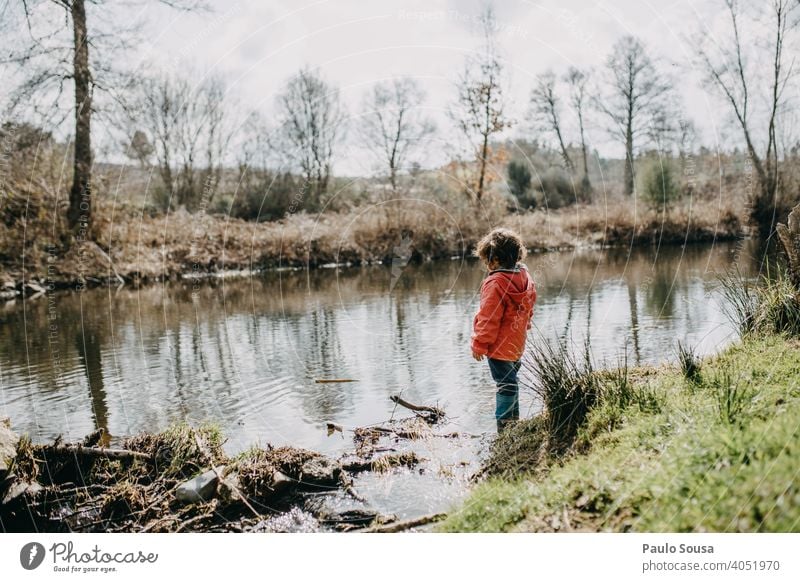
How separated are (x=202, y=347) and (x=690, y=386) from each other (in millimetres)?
7423

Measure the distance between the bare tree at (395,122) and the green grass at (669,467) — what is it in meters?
9.16

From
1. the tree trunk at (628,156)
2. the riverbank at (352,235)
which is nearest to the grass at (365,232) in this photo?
the riverbank at (352,235)

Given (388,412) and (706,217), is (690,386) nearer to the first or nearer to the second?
(388,412)

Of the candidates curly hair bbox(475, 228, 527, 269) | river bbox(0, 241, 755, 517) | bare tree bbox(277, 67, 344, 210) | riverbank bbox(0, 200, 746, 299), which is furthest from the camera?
riverbank bbox(0, 200, 746, 299)

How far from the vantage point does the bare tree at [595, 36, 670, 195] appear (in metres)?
11.8

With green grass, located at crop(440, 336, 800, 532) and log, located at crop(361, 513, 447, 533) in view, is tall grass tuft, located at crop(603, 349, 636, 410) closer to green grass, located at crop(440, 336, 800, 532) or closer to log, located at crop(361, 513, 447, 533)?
green grass, located at crop(440, 336, 800, 532)

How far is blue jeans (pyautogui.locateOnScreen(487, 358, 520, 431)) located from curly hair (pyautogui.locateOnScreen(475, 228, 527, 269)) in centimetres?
81

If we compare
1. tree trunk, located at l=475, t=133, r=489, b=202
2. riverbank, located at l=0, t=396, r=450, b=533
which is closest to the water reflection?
riverbank, located at l=0, t=396, r=450, b=533

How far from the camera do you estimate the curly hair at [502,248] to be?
4.99 m

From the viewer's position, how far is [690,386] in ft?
14.6

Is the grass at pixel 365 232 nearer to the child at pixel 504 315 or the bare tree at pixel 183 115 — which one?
the bare tree at pixel 183 115

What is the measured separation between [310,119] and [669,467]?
13125mm

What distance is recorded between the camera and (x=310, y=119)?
14.8 metres
